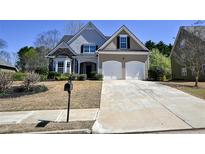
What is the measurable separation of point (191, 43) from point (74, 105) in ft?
50.2

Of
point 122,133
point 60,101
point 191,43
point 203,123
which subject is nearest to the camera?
point 122,133

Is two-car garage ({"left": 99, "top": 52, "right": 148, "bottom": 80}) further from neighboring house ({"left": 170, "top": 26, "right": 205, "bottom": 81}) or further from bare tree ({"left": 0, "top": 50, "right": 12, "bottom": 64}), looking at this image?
bare tree ({"left": 0, "top": 50, "right": 12, "bottom": 64})

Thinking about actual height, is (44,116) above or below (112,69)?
below

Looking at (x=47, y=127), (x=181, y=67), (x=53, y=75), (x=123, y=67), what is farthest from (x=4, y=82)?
(x=181, y=67)

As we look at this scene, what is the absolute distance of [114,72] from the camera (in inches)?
1057

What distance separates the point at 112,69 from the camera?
26875 millimetres

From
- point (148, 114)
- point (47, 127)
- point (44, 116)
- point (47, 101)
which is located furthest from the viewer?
point (47, 101)

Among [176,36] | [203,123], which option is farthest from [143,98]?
[176,36]

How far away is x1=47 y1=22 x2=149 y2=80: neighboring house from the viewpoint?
1060 inches

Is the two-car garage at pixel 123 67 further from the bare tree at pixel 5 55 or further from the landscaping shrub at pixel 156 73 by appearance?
the bare tree at pixel 5 55

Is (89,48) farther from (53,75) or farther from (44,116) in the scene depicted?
(44,116)

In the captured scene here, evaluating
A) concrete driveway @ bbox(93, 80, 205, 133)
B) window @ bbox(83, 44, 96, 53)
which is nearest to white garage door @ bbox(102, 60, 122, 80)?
window @ bbox(83, 44, 96, 53)

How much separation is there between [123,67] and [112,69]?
1341 millimetres
